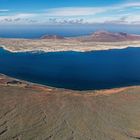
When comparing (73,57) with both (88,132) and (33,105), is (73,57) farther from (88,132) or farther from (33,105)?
(88,132)

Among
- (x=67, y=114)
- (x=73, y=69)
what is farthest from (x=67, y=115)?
(x=73, y=69)

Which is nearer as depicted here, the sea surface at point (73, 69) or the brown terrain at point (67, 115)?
the brown terrain at point (67, 115)

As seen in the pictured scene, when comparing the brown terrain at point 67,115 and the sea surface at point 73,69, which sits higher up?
the brown terrain at point 67,115

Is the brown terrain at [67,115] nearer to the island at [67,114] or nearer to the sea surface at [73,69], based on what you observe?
the island at [67,114]

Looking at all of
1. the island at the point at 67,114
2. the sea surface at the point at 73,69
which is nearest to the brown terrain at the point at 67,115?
the island at the point at 67,114

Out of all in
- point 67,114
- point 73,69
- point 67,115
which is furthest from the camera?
point 73,69

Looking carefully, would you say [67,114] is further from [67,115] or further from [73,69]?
[73,69]
